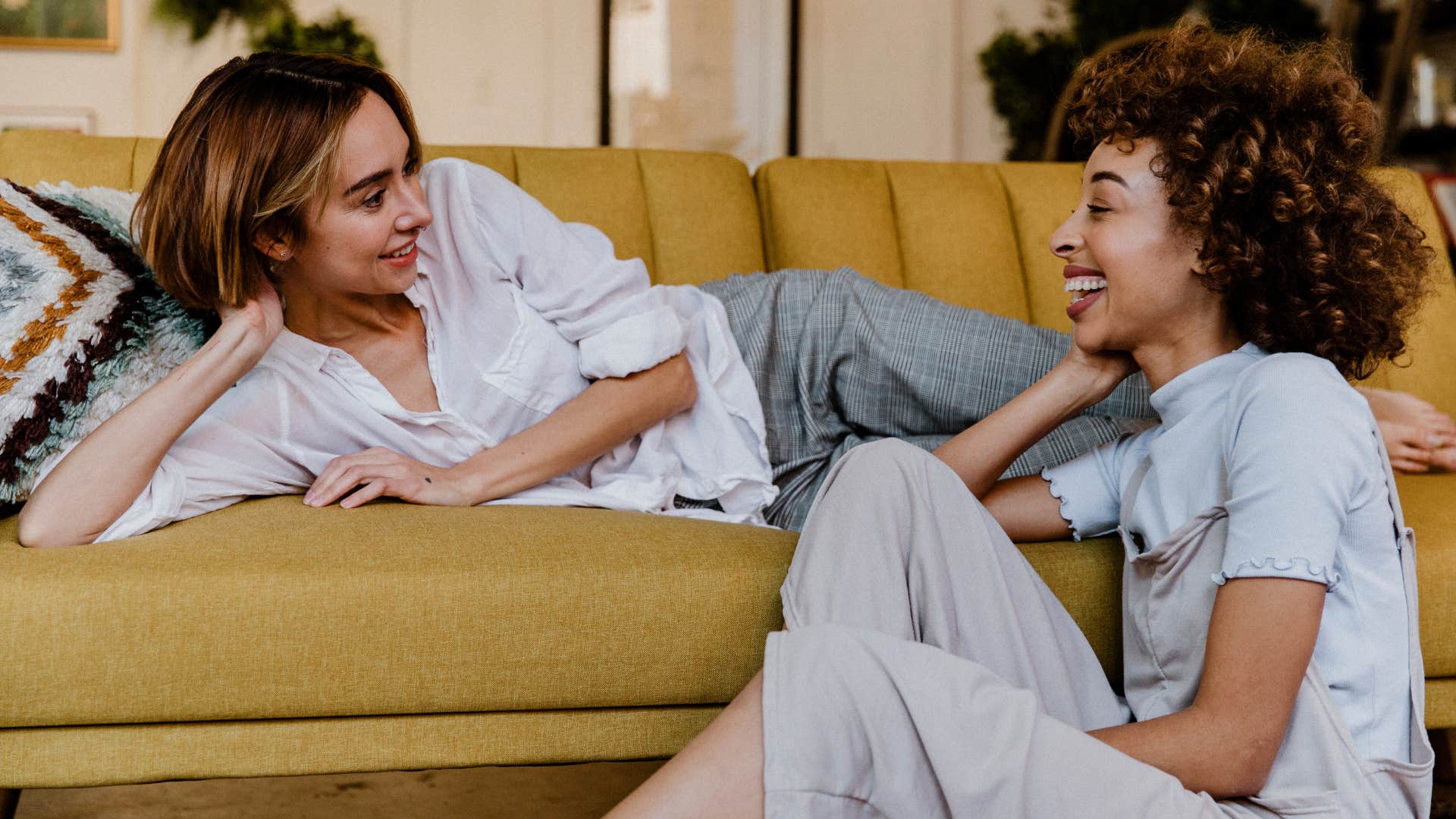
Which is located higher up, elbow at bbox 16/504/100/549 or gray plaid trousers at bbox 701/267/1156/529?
gray plaid trousers at bbox 701/267/1156/529

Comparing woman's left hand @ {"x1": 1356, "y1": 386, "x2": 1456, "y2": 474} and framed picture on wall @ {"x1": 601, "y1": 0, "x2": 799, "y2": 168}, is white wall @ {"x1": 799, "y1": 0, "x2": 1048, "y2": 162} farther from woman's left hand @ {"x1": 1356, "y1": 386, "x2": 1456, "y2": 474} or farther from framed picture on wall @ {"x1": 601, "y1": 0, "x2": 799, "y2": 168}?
woman's left hand @ {"x1": 1356, "y1": 386, "x2": 1456, "y2": 474}

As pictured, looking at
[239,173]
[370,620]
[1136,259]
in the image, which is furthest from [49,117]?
[1136,259]

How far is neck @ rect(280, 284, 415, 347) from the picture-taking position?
1.55 metres

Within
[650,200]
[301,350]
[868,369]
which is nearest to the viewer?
Answer: [301,350]

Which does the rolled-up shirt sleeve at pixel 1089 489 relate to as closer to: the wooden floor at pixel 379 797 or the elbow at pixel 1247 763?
the elbow at pixel 1247 763

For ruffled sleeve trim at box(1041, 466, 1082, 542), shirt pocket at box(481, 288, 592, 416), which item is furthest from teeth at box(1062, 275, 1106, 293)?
shirt pocket at box(481, 288, 592, 416)

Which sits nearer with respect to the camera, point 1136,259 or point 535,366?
point 1136,259

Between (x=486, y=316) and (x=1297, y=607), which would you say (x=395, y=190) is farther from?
(x=1297, y=607)

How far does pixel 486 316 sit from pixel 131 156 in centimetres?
76

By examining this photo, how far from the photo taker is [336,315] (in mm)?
1566

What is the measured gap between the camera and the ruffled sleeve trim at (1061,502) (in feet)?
4.64

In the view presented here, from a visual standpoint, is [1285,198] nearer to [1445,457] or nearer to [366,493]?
[1445,457]

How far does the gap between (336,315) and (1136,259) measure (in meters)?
0.99

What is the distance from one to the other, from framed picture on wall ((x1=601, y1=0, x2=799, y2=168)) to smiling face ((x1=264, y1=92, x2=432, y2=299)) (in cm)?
327
